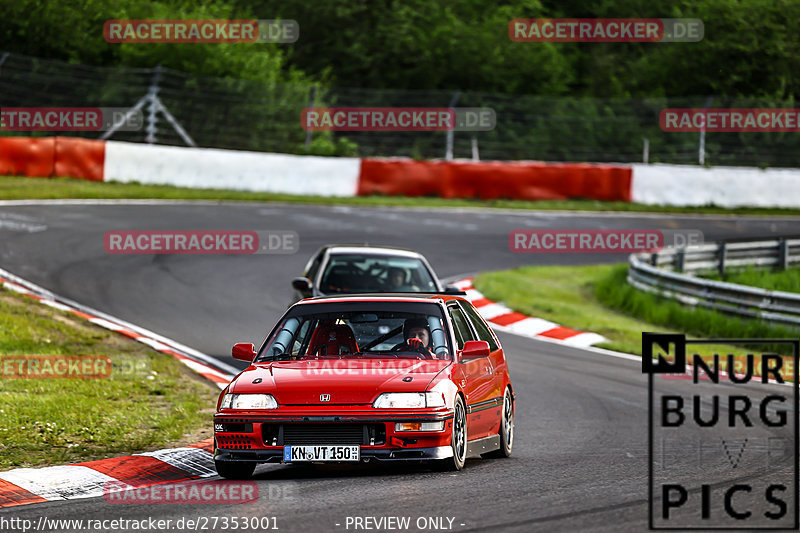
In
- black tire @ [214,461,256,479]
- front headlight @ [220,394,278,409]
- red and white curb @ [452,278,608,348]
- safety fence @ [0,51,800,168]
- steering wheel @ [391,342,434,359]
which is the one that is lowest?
red and white curb @ [452,278,608,348]

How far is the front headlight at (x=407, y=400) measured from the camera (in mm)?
7875

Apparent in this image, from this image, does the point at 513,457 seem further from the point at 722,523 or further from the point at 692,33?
the point at 692,33

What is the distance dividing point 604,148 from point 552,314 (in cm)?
1658

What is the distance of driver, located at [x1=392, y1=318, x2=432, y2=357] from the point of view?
29.1 ft

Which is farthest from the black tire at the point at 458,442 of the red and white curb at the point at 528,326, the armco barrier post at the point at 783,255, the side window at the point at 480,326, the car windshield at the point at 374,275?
the armco barrier post at the point at 783,255

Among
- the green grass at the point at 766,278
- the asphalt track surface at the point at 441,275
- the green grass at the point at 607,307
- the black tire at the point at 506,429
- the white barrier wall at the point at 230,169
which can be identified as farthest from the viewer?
the white barrier wall at the point at 230,169

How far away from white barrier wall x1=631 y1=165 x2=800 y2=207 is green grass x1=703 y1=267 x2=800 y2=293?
963 cm

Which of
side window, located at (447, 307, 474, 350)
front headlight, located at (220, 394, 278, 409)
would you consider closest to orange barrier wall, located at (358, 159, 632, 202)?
side window, located at (447, 307, 474, 350)

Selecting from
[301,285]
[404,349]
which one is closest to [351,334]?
[404,349]

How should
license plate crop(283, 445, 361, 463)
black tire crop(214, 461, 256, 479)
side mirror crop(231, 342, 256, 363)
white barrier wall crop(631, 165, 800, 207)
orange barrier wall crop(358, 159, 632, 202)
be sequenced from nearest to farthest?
license plate crop(283, 445, 361, 463) < black tire crop(214, 461, 256, 479) < side mirror crop(231, 342, 256, 363) < orange barrier wall crop(358, 159, 632, 202) < white barrier wall crop(631, 165, 800, 207)

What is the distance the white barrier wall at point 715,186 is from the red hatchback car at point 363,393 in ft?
80.6

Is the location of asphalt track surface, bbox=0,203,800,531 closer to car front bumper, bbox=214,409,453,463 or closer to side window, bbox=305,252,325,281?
car front bumper, bbox=214,409,453,463

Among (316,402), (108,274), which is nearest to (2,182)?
(108,274)

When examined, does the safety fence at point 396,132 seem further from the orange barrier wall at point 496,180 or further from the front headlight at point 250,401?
the front headlight at point 250,401
